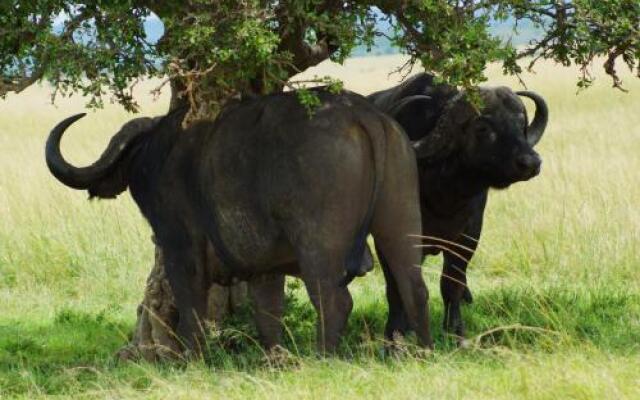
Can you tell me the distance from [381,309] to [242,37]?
407 cm

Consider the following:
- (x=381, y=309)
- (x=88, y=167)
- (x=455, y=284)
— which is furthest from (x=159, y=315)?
(x=455, y=284)

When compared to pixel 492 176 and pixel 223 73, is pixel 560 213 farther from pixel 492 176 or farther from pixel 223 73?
pixel 223 73

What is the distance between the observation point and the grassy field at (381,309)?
23.9 feet

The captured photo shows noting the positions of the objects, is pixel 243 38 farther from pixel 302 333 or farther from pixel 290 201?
pixel 302 333

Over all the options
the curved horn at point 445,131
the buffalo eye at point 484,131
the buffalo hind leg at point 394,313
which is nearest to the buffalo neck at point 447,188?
the curved horn at point 445,131

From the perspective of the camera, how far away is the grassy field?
7.27 metres

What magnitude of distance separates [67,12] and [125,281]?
5212 mm

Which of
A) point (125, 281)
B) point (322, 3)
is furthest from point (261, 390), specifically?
point (125, 281)

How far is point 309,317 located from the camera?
11.0 metres

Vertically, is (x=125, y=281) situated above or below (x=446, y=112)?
below

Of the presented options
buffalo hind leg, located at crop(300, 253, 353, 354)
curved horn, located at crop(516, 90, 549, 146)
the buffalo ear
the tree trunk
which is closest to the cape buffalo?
buffalo hind leg, located at crop(300, 253, 353, 354)

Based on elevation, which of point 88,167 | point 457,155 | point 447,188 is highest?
point 88,167

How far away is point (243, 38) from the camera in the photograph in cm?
826

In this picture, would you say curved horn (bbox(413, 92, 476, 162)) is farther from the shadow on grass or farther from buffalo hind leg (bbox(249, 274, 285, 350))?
buffalo hind leg (bbox(249, 274, 285, 350))
